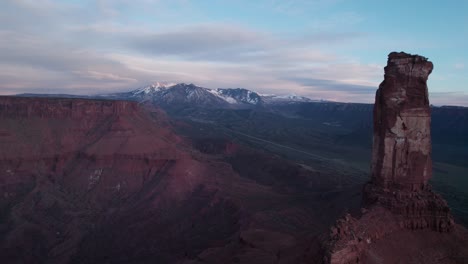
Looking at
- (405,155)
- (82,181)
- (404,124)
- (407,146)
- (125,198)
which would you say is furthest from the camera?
(82,181)

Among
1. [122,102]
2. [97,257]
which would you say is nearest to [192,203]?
[97,257]

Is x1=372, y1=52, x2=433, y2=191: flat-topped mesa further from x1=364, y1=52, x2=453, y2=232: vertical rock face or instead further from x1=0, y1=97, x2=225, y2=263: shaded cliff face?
x1=0, y1=97, x2=225, y2=263: shaded cliff face

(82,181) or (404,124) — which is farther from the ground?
(404,124)

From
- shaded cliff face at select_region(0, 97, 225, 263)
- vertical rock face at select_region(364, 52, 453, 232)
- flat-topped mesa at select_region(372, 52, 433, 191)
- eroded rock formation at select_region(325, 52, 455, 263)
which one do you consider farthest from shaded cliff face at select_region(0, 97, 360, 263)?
flat-topped mesa at select_region(372, 52, 433, 191)

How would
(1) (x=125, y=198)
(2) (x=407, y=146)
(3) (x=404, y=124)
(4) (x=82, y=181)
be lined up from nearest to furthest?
(3) (x=404, y=124) < (2) (x=407, y=146) < (1) (x=125, y=198) < (4) (x=82, y=181)

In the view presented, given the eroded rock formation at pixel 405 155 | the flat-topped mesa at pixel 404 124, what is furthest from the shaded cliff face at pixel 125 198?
the flat-topped mesa at pixel 404 124

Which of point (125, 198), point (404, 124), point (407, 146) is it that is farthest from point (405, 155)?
point (125, 198)

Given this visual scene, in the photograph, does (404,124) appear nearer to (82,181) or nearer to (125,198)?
(125,198)

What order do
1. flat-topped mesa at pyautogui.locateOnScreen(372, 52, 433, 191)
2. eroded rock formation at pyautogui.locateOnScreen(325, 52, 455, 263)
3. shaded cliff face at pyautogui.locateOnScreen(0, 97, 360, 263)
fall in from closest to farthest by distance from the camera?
eroded rock formation at pyautogui.locateOnScreen(325, 52, 455, 263)
flat-topped mesa at pyautogui.locateOnScreen(372, 52, 433, 191)
shaded cliff face at pyautogui.locateOnScreen(0, 97, 360, 263)
